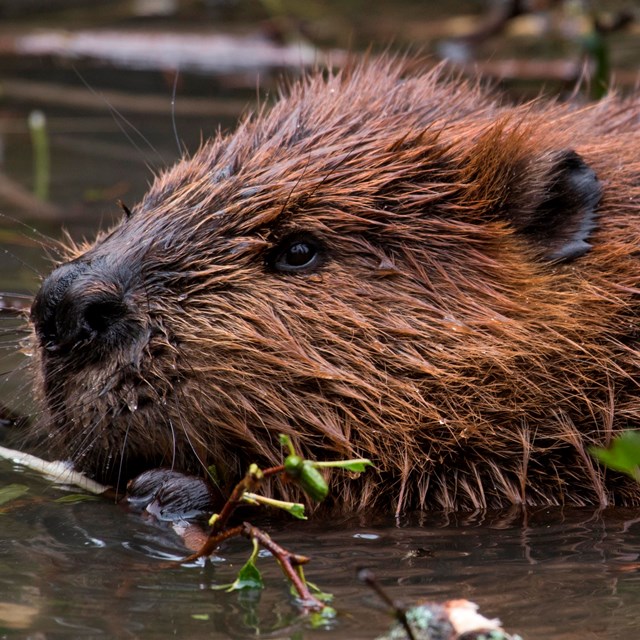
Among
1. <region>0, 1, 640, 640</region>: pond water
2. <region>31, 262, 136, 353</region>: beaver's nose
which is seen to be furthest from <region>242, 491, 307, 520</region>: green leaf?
<region>31, 262, 136, 353</region>: beaver's nose

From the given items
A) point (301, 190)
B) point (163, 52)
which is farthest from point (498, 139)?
point (163, 52)

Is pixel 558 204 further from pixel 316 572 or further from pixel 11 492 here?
pixel 11 492

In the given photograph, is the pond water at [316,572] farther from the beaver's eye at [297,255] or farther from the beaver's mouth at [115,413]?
the beaver's eye at [297,255]

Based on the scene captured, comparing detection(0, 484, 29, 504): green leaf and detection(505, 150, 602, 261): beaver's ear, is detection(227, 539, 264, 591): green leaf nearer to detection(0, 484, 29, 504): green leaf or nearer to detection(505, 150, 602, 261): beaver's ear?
detection(0, 484, 29, 504): green leaf

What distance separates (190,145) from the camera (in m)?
7.09

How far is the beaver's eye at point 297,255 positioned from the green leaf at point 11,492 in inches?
35.4

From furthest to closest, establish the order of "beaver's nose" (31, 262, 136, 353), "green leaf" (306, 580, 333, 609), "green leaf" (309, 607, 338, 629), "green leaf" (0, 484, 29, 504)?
"green leaf" (0, 484, 29, 504)
"beaver's nose" (31, 262, 136, 353)
"green leaf" (306, 580, 333, 609)
"green leaf" (309, 607, 338, 629)

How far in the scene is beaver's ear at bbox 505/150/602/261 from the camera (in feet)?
11.3

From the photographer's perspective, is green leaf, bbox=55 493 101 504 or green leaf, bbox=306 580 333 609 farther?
green leaf, bbox=55 493 101 504

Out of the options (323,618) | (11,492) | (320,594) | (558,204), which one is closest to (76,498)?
(11,492)

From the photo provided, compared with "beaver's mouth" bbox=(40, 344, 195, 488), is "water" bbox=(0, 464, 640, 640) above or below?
below

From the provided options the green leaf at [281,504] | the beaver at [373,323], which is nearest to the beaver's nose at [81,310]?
the beaver at [373,323]

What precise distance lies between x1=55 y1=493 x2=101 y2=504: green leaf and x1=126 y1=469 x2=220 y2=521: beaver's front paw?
0.71ft

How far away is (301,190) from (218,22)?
Result: 734cm
